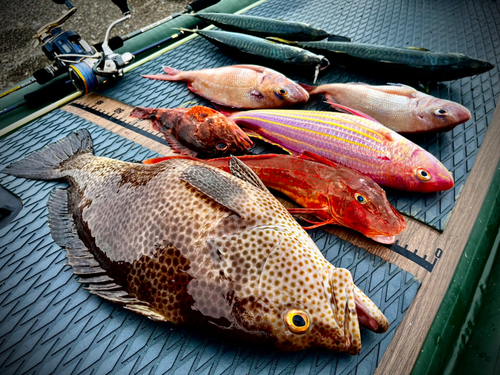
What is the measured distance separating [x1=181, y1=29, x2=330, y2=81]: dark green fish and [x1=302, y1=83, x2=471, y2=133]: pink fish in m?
0.39

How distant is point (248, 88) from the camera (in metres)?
2.71

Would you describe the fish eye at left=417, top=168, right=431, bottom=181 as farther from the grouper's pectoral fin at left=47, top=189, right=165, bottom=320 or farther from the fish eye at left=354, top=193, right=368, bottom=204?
the grouper's pectoral fin at left=47, top=189, right=165, bottom=320

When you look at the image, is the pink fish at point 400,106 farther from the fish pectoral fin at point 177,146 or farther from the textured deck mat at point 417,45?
the fish pectoral fin at point 177,146

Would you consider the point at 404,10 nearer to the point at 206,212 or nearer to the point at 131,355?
the point at 206,212

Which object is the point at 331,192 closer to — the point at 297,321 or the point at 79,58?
the point at 297,321

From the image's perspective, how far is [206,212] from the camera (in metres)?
1.53

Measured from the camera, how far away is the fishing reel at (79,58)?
9.78ft

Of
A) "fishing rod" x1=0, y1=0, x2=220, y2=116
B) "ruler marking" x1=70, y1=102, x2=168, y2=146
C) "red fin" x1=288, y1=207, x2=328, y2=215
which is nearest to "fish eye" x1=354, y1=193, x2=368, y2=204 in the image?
"red fin" x1=288, y1=207, x2=328, y2=215

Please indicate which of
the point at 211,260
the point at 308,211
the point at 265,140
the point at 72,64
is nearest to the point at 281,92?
the point at 265,140

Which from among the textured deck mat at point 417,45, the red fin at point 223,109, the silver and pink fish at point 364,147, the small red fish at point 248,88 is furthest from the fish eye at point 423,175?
the red fin at point 223,109

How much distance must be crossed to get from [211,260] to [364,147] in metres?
1.34

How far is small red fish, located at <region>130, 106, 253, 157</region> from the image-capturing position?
88.3 inches

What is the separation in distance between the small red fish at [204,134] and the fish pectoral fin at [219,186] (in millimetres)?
518

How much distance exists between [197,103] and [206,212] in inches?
68.3
